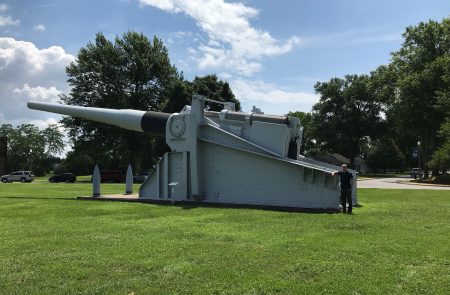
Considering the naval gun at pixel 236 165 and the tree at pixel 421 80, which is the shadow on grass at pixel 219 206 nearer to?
the naval gun at pixel 236 165

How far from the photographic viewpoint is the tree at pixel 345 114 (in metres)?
75.6

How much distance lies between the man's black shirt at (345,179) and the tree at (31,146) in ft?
316

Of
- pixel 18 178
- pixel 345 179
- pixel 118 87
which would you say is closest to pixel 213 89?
pixel 118 87

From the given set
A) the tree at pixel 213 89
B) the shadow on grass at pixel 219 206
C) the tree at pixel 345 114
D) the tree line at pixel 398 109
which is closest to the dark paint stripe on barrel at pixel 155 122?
the shadow on grass at pixel 219 206

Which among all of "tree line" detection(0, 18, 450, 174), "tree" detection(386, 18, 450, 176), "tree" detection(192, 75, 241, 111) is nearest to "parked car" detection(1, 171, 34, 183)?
"tree line" detection(0, 18, 450, 174)

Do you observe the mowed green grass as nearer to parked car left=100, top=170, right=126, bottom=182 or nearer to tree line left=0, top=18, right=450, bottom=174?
tree line left=0, top=18, right=450, bottom=174

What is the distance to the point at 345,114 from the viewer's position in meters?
75.9

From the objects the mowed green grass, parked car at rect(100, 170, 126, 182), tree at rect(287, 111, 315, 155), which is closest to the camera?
the mowed green grass

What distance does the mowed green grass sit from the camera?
5156mm

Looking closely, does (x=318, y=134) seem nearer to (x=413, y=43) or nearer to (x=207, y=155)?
(x=413, y=43)

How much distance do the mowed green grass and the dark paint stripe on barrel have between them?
6.16 meters

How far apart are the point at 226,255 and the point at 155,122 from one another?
36.6 feet

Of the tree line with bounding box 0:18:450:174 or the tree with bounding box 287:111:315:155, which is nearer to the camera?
the tree line with bounding box 0:18:450:174

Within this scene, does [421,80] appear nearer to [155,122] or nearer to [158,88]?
[158,88]
